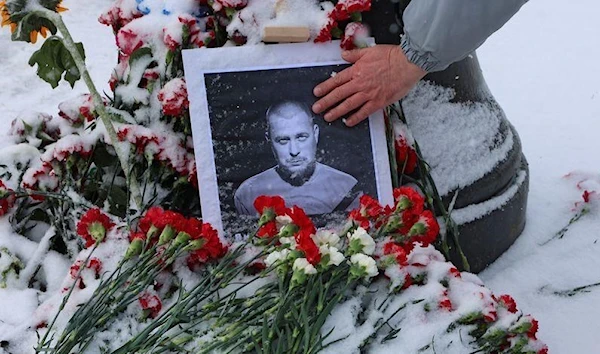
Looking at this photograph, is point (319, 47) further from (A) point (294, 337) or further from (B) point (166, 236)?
(A) point (294, 337)

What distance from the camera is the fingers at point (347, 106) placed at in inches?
56.2

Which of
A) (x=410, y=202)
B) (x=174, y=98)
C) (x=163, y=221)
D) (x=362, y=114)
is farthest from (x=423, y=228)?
(x=174, y=98)

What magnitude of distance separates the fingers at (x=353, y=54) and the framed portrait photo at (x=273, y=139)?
0.01 m

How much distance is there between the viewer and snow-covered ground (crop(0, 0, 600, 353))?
5.72 feet

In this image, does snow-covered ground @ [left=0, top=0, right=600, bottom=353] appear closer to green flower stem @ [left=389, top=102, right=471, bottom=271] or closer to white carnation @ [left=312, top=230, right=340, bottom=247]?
green flower stem @ [left=389, top=102, right=471, bottom=271]

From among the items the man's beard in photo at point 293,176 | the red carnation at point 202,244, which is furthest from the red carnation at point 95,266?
the man's beard in photo at point 293,176

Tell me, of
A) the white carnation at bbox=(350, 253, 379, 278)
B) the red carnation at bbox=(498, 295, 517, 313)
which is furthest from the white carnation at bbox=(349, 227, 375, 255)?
the red carnation at bbox=(498, 295, 517, 313)

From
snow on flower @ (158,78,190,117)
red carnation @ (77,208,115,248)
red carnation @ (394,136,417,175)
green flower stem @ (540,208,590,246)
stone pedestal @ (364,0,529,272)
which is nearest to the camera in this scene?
red carnation @ (77,208,115,248)

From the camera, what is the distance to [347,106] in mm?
1435

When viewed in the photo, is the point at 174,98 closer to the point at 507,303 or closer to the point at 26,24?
the point at 26,24

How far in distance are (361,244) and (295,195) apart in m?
0.29

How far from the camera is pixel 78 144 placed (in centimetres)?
146

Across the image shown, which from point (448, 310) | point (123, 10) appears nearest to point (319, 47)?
point (123, 10)

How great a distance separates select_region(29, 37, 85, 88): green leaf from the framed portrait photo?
0.40 meters
